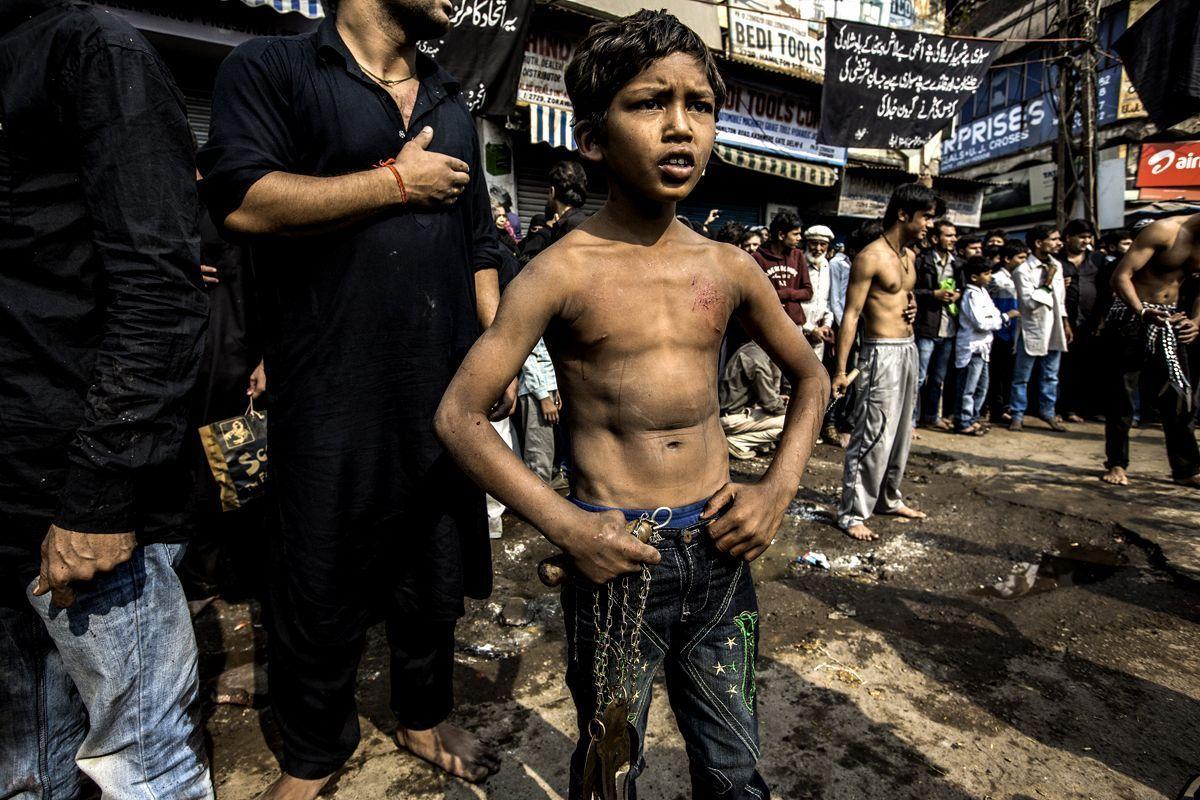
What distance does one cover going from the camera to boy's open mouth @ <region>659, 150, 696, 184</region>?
1241 mm

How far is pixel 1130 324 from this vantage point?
505cm

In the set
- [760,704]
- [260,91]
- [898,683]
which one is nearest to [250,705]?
[760,704]

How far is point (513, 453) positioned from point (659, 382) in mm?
381

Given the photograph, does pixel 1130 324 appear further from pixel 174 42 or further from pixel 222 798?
pixel 174 42

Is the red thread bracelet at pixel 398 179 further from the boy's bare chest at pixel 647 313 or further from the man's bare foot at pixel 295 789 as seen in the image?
the man's bare foot at pixel 295 789

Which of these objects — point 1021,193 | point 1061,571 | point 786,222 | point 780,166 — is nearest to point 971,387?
point 786,222

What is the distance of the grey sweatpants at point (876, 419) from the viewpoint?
4230 mm

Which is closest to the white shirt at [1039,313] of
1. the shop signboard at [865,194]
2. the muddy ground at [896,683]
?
the muddy ground at [896,683]

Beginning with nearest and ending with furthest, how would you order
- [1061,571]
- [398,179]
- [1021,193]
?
[398,179] < [1061,571] < [1021,193]

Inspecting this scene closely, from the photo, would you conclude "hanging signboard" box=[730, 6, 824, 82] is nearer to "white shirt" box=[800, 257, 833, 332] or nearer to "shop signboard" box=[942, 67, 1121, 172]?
"white shirt" box=[800, 257, 833, 332]

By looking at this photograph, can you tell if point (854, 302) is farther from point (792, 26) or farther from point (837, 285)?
point (792, 26)

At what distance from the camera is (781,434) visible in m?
1.32

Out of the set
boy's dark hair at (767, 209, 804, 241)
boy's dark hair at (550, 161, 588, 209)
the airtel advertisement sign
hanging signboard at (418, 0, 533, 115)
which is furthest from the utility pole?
boy's dark hair at (550, 161, 588, 209)

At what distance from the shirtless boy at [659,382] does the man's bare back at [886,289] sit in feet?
10.1
